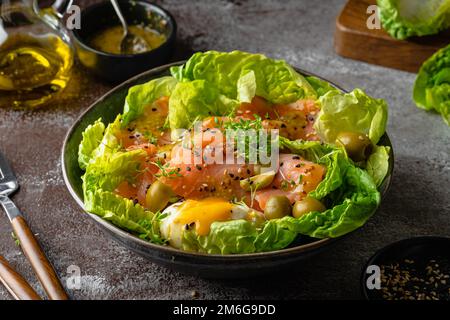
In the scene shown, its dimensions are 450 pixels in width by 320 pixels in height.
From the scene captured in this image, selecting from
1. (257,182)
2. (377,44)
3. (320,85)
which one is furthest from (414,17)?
(257,182)

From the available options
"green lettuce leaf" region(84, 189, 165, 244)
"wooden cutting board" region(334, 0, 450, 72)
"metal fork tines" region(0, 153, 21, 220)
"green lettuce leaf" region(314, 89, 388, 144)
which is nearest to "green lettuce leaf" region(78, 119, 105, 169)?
"green lettuce leaf" region(84, 189, 165, 244)

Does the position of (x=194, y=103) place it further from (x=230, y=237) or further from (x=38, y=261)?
(x=38, y=261)

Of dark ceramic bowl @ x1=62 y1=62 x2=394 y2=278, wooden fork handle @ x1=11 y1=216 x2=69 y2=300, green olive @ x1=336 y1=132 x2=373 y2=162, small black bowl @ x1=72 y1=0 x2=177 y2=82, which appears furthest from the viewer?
small black bowl @ x1=72 y1=0 x2=177 y2=82

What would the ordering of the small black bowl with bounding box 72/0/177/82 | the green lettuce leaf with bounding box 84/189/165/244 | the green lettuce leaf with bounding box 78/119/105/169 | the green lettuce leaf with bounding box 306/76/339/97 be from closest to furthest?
the green lettuce leaf with bounding box 84/189/165/244 → the green lettuce leaf with bounding box 78/119/105/169 → the green lettuce leaf with bounding box 306/76/339/97 → the small black bowl with bounding box 72/0/177/82

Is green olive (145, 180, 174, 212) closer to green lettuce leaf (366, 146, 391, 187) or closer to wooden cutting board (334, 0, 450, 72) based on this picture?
green lettuce leaf (366, 146, 391, 187)

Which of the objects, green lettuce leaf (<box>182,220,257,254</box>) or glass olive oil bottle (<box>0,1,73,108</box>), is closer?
green lettuce leaf (<box>182,220,257,254</box>)

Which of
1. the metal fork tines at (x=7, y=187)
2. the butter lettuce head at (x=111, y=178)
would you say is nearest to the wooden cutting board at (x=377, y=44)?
the butter lettuce head at (x=111, y=178)

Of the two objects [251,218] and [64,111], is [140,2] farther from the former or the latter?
[251,218]
